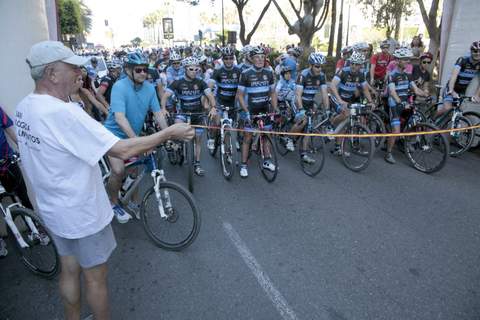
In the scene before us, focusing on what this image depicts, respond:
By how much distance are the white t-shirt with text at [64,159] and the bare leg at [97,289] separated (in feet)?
0.99

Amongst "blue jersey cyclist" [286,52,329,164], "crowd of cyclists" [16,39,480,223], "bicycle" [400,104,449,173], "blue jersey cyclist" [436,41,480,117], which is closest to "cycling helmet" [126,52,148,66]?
"crowd of cyclists" [16,39,480,223]

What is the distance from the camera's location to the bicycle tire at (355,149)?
6316 mm

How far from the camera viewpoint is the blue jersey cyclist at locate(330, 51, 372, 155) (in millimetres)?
6553

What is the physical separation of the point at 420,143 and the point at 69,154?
20.4 feet

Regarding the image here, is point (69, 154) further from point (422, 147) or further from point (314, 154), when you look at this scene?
point (422, 147)

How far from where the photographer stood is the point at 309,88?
6.80 meters

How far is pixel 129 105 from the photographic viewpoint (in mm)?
4141

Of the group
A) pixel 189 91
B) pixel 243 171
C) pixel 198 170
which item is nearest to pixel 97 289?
pixel 243 171

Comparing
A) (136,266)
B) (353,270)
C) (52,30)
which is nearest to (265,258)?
(353,270)

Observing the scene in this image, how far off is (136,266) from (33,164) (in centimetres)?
197

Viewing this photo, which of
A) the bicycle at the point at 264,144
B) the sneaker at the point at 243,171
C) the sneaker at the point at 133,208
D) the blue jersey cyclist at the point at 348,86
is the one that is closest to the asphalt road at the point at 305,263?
the sneaker at the point at 133,208

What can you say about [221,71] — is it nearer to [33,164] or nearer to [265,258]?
[265,258]

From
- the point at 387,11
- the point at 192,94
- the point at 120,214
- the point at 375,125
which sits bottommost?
the point at 120,214

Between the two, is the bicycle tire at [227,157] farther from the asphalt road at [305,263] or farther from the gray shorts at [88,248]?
the gray shorts at [88,248]
